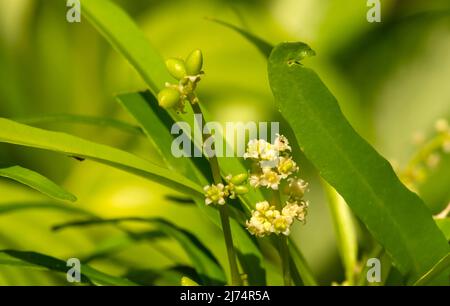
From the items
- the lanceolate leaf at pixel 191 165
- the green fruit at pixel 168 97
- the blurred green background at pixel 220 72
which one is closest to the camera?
the green fruit at pixel 168 97

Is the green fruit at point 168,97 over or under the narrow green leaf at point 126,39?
under

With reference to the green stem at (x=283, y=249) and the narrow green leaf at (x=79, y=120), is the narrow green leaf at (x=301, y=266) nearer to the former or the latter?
the green stem at (x=283, y=249)

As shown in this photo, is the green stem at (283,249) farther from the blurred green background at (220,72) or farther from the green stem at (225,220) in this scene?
the blurred green background at (220,72)

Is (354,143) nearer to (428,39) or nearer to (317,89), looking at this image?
(317,89)

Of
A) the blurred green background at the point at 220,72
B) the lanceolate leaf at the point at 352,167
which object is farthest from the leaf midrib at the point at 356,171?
→ the blurred green background at the point at 220,72

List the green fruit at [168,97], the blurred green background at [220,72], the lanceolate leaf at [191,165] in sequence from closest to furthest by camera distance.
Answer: the green fruit at [168,97] → the lanceolate leaf at [191,165] → the blurred green background at [220,72]

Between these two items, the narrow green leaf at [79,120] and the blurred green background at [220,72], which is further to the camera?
the blurred green background at [220,72]

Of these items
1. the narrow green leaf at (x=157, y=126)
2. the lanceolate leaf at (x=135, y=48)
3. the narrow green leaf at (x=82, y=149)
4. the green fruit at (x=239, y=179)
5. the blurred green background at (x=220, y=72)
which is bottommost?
the green fruit at (x=239, y=179)
